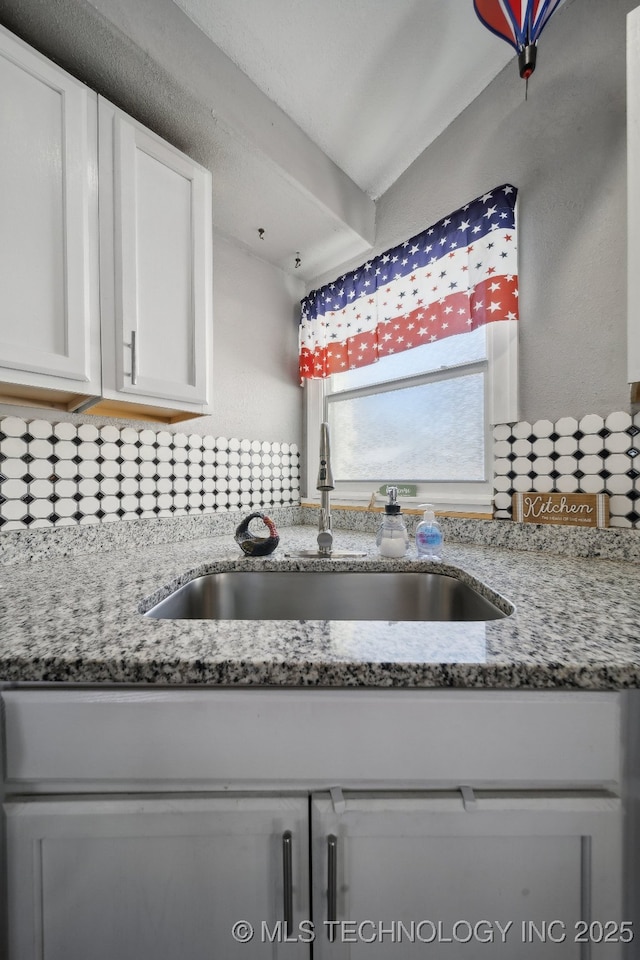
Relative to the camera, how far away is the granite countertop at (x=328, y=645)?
476 mm

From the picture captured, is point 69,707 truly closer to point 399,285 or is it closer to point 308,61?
point 399,285

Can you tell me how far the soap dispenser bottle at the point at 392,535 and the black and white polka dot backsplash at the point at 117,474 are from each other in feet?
2.43

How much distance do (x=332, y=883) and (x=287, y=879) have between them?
0.06 m

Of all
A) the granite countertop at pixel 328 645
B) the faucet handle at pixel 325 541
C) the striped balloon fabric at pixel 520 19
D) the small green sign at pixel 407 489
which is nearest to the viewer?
the granite countertop at pixel 328 645

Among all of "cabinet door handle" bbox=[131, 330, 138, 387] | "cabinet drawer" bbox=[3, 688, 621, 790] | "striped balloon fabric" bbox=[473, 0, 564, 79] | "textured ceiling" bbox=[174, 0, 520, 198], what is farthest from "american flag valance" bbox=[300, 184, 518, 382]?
"cabinet drawer" bbox=[3, 688, 621, 790]

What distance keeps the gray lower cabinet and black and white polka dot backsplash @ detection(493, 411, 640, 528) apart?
806 millimetres

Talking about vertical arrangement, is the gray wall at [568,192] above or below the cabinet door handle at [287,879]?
above

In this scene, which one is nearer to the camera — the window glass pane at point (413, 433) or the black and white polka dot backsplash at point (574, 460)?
the black and white polka dot backsplash at point (574, 460)

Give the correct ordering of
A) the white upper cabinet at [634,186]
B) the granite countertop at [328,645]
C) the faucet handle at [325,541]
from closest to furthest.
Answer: the granite countertop at [328,645]
the white upper cabinet at [634,186]
the faucet handle at [325,541]

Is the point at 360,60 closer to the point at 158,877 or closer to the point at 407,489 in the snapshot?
the point at 407,489

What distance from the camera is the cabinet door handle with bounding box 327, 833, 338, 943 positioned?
1.62 feet

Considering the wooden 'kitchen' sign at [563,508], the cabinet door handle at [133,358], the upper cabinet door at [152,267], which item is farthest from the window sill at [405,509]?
the cabinet door handle at [133,358]

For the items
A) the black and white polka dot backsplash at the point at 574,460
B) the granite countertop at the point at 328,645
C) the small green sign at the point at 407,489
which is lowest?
the granite countertop at the point at 328,645

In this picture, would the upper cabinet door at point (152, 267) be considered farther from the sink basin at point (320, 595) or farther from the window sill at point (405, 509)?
the window sill at point (405, 509)
